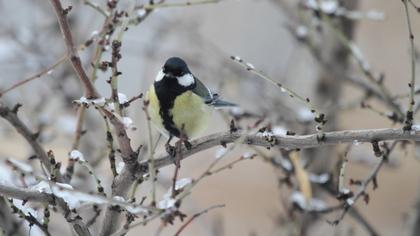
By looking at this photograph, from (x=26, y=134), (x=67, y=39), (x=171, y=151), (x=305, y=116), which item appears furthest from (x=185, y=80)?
(x=305, y=116)

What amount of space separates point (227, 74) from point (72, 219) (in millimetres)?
1473

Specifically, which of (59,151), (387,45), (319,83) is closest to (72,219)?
(319,83)

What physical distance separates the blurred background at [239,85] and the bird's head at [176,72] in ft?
0.73

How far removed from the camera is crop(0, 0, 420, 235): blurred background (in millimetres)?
2312

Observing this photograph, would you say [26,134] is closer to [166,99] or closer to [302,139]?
[166,99]

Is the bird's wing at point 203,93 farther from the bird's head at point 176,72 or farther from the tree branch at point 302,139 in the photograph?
the tree branch at point 302,139

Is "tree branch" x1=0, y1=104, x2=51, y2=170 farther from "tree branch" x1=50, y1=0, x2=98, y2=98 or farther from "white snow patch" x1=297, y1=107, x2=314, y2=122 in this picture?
"white snow patch" x1=297, y1=107, x2=314, y2=122

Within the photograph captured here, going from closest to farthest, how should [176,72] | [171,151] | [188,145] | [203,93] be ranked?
[188,145] → [171,151] → [176,72] → [203,93]

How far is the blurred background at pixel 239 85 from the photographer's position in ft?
7.59

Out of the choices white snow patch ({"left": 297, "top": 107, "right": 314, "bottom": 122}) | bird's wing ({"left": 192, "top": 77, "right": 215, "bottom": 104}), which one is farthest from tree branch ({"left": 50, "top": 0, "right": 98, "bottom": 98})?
white snow patch ({"left": 297, "top": 107, "right": 314, "bottom": 122})

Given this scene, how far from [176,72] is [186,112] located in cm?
10

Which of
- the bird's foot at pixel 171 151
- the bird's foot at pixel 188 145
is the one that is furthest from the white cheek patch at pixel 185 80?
the bird's foot at pixel 188 145

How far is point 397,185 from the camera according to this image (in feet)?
15.4

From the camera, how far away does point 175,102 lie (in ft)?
4.69
